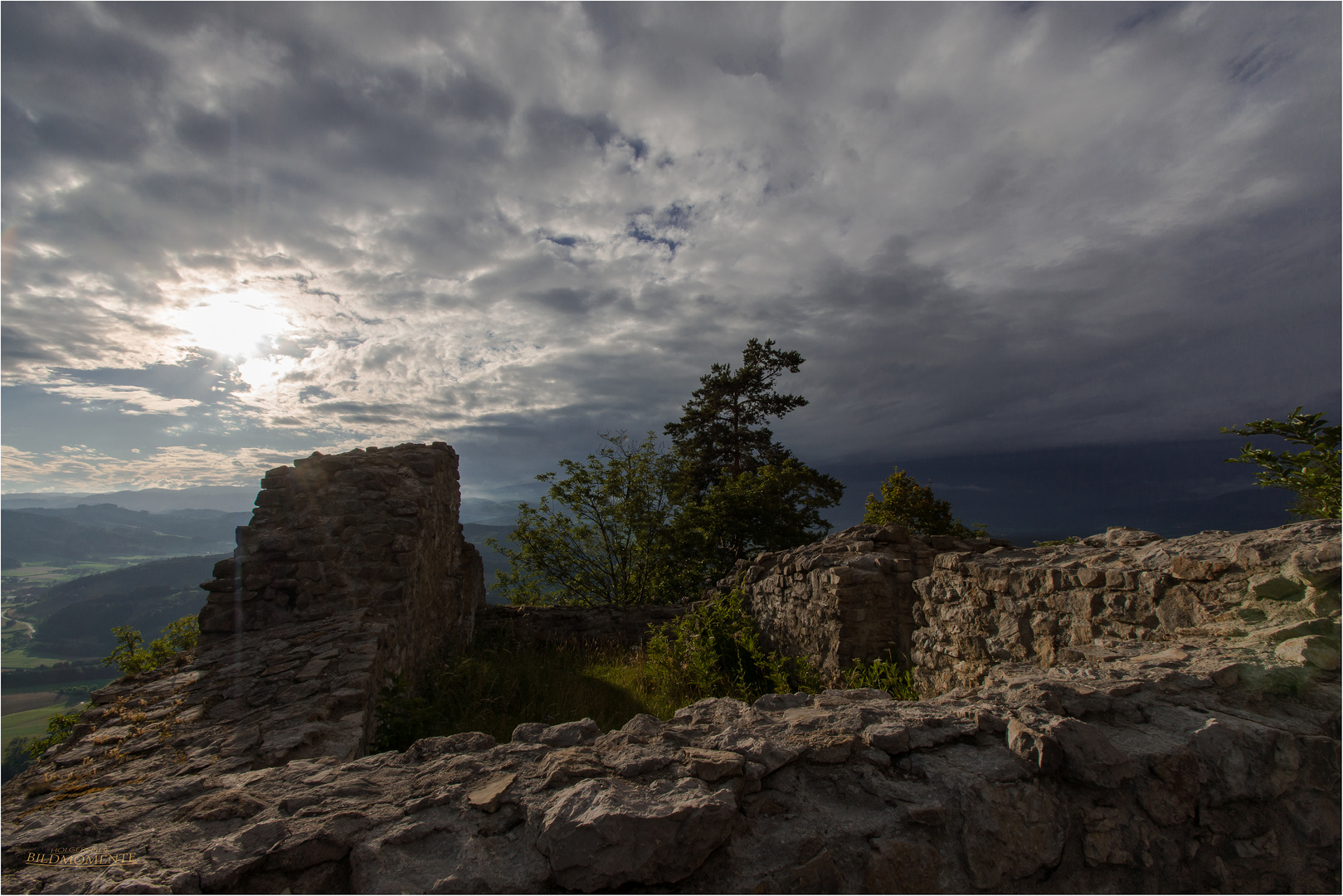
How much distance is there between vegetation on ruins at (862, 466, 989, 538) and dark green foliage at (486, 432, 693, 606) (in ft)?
21.7

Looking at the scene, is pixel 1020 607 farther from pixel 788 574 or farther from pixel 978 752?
pixel 788 574

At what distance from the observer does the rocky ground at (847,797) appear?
1.81m

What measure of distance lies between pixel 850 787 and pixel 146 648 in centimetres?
1699

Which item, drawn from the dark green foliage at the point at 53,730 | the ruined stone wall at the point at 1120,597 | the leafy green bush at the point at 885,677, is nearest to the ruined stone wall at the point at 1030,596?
the ruined stone wall at the point at 1120,597

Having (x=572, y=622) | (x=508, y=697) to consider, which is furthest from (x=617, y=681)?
(x=572, y=622)

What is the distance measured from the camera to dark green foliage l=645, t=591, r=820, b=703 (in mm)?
7000

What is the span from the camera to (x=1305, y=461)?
565cm

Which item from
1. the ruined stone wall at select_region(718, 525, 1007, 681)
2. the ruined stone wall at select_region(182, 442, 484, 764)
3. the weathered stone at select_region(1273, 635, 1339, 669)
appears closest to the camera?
the weathered stone at select_region(1273, 635, 1339, 669)

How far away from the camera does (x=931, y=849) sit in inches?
76.9

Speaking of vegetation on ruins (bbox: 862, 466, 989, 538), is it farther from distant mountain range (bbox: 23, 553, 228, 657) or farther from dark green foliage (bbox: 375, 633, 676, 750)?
distant mountain range (bbox: 23, 553, 228, 657)

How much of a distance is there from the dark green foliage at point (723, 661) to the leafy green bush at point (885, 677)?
2.22ft

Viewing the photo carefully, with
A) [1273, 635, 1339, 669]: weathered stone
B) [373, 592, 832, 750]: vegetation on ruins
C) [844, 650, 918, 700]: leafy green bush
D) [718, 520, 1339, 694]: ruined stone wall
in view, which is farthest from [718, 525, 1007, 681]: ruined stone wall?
[1273, 635, 1339, 669]: weathered stone

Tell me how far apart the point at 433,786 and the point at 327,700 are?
2.91 meters

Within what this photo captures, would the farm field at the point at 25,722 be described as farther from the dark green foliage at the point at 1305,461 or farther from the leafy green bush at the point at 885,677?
the dark green foliage at the point at 1305,461
